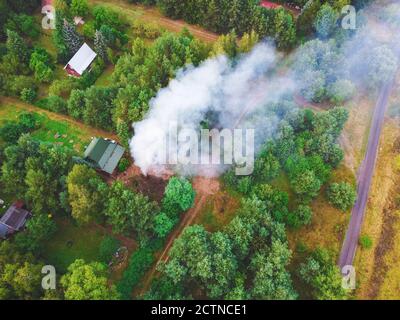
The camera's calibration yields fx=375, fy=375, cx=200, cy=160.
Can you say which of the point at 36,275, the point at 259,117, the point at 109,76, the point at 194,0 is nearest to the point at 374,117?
the point at 259,117

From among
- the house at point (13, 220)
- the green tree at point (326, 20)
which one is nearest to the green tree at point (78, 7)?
the house at point (13, 220)

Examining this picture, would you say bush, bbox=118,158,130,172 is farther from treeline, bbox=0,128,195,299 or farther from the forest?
treeline, bbox=0,128,195,299

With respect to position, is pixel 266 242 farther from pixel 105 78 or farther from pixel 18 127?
pixel 18 127

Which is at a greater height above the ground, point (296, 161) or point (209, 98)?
point (209, 98)

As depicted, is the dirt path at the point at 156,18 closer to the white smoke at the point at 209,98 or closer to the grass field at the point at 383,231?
the white smoke at the point at 209,98

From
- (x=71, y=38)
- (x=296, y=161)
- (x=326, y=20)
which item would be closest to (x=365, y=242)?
(x=296, y=161)
